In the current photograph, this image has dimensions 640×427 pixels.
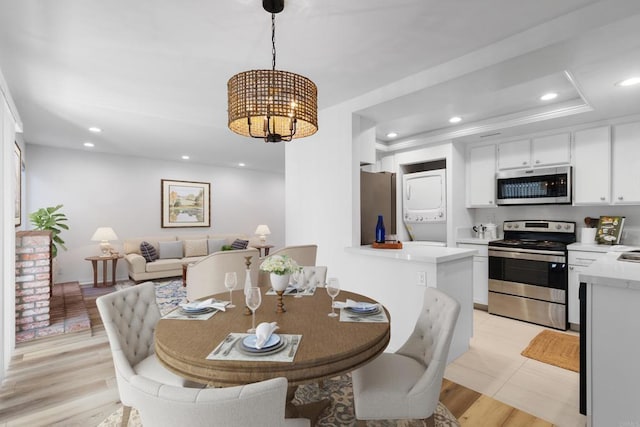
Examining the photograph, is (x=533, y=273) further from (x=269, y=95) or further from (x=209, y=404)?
(x=209, y=404)

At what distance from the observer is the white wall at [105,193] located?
5.60 m

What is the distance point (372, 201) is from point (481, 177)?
75.7 inches

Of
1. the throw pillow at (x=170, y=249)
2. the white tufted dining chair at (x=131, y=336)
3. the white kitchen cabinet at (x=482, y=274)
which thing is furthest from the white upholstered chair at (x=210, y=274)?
the throw pillow at (x=170, y=249)

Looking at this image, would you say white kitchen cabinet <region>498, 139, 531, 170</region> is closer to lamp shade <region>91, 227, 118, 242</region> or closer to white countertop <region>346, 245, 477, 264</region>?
white countertop <region>346, 245, 477, 264</region>

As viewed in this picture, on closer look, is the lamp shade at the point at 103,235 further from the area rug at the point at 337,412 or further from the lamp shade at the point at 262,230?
the area rug at the point at 337,412

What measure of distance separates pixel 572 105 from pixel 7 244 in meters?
5.39

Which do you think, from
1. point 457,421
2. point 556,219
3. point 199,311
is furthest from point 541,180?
point 199,311

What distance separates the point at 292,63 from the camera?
2438 mm

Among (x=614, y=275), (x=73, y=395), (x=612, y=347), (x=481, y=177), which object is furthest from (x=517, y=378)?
(x=73, y=395)

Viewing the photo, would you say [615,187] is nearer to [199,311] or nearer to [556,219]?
[556,219]

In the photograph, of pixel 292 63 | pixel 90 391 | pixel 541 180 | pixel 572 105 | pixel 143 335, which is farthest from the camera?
pixel 541 180

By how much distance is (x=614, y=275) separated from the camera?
5.72 feet

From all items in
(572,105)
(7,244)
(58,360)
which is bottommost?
(58,360)

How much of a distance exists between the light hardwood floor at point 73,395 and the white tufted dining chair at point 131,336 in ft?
2.06
